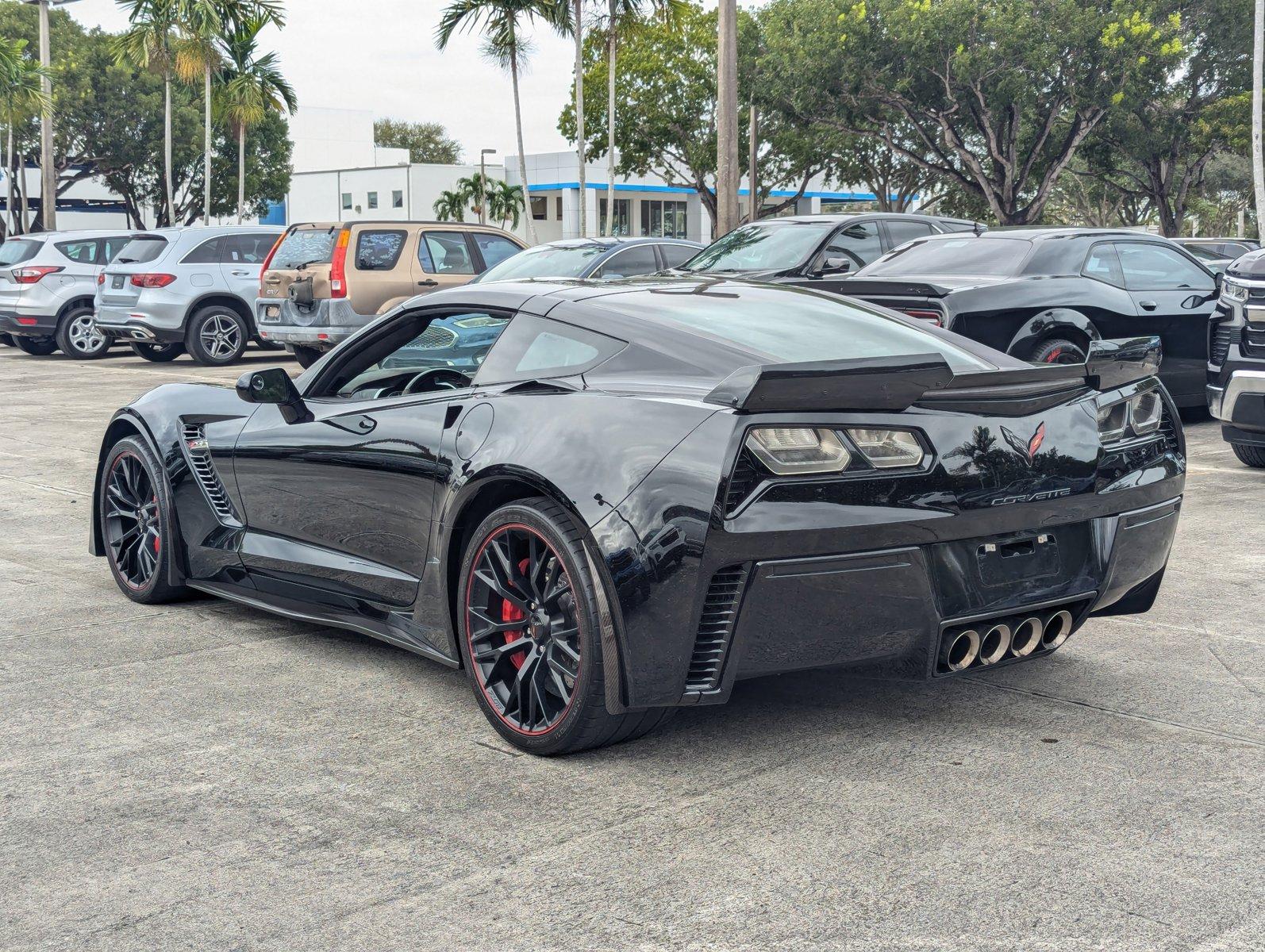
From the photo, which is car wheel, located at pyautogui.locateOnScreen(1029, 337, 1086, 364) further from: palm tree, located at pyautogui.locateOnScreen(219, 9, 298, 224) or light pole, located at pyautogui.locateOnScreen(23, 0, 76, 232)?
palm tree, located at pyautogui.locateOnScreen(219, 9, 298, 224)

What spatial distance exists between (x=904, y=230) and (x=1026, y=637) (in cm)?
1009

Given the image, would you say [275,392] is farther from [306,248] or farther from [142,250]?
[142,250]

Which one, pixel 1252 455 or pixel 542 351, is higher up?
pixel 542 351

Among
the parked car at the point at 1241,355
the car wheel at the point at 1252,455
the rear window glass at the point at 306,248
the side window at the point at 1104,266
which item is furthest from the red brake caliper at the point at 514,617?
the rear window glass at the point at 306,248

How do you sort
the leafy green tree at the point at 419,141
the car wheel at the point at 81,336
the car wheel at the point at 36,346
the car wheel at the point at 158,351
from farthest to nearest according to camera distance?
the leafy green tree at the point at 419,141
the car wheel at the point at 36,346
the car wheel at the point at 81,336
the car wheel at the point at 158,351

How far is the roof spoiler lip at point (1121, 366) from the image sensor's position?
425cm

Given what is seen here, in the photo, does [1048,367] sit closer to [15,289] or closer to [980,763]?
[980,763]

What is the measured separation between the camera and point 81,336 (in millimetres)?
21375

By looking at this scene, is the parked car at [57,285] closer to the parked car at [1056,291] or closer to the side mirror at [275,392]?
the parked car at [1056,291]

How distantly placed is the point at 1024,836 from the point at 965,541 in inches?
30.9

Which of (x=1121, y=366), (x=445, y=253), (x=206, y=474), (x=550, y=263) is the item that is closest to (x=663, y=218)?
(x=445, y=253)

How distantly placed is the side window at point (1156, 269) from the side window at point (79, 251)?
15.5 m

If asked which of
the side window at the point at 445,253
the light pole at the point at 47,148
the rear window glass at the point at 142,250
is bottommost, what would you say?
the side window at the point at 445,253

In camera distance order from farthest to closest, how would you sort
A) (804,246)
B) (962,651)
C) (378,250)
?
(378,250) < (804,246) < (962,651)
